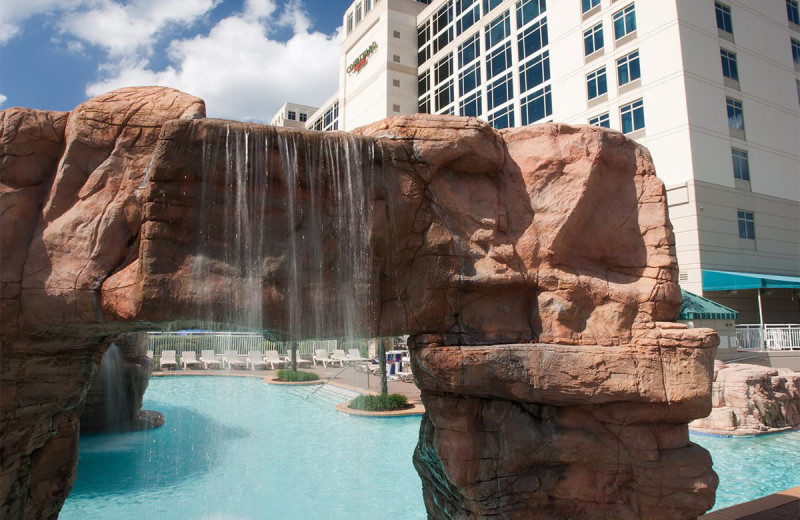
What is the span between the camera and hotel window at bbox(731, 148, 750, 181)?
2382 centimetres

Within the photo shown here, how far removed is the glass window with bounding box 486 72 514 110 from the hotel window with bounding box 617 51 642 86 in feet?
31.1

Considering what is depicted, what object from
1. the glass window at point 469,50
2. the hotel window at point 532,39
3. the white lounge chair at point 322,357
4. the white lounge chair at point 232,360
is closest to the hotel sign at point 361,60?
the glass window at point 469,50

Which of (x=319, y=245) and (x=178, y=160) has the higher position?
(x=178, y=160)

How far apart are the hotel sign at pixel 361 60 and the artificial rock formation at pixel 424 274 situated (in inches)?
1567

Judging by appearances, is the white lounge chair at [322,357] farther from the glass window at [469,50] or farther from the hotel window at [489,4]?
the hotel window at [489,4]

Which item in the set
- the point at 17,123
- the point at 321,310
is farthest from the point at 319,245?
the point at 17,123

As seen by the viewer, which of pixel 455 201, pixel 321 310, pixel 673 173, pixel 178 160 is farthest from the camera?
pixel 673 173

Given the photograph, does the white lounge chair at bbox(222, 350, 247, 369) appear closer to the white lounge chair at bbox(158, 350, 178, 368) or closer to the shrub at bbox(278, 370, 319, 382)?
the white lounge chair at bbox(158, 350, 178, 368)

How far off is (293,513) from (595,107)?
24.6m

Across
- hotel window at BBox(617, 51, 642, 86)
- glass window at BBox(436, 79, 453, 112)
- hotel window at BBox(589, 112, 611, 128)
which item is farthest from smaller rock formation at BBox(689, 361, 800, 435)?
glass window at BBox(436, 79, 453, 112)

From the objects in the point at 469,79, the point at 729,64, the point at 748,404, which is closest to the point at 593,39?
the point at 729,64

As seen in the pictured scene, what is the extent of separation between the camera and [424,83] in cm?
4275

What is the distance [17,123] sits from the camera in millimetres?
6000

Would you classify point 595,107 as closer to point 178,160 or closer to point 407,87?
point 407,87
